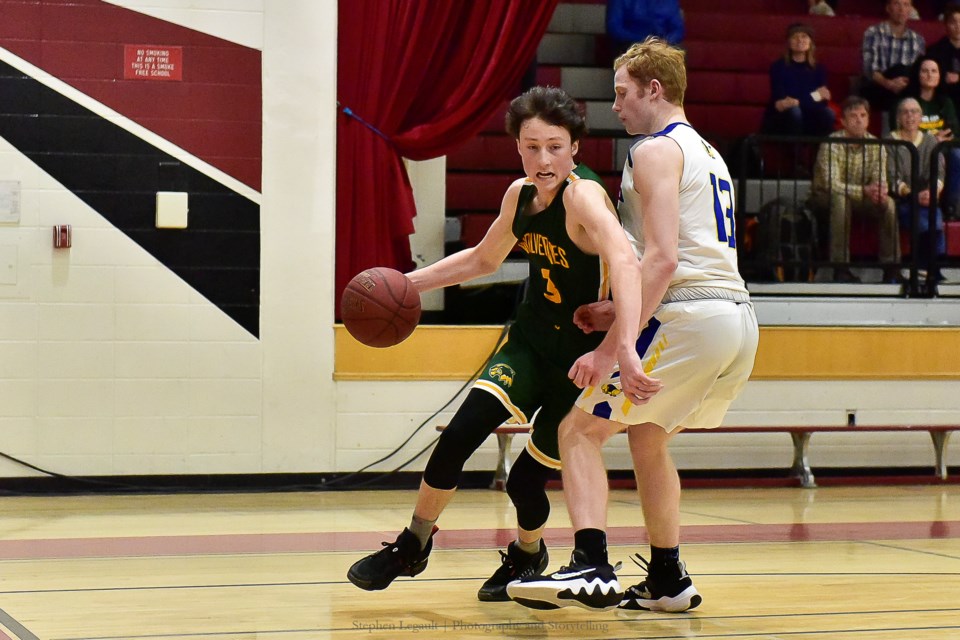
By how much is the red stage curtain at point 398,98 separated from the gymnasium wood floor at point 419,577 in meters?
1.58

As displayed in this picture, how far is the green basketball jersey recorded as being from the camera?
360 centimetres

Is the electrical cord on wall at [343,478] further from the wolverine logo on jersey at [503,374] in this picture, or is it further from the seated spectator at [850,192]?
the wolverine logo on jersey at [503,374]

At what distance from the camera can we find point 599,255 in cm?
353

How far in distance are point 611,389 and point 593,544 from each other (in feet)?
1.40

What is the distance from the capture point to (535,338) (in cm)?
375

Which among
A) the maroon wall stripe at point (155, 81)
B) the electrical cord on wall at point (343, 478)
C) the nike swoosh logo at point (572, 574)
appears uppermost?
the maroon wall stripe at point (155, 81)

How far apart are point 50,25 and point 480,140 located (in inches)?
129

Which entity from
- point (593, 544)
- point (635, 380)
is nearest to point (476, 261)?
point (635, 380)

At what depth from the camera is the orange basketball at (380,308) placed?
12.0 ft

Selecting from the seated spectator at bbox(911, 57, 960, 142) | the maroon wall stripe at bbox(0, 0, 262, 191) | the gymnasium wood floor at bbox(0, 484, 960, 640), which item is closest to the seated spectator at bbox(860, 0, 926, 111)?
the seated spectator at bbox(911, 57, 960, 142)

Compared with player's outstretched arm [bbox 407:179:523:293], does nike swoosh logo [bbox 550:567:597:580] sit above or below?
below

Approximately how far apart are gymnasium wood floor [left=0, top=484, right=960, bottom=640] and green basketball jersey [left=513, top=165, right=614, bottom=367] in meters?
0.81

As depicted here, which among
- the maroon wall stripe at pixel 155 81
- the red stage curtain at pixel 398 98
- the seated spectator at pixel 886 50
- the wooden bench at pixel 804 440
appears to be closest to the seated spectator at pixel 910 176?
the seated spectator at pixel 886 50

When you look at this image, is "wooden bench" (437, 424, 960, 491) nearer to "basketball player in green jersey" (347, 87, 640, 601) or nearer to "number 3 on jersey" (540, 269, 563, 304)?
"basketball player in green jersey" (347, 87, 640, 601)
